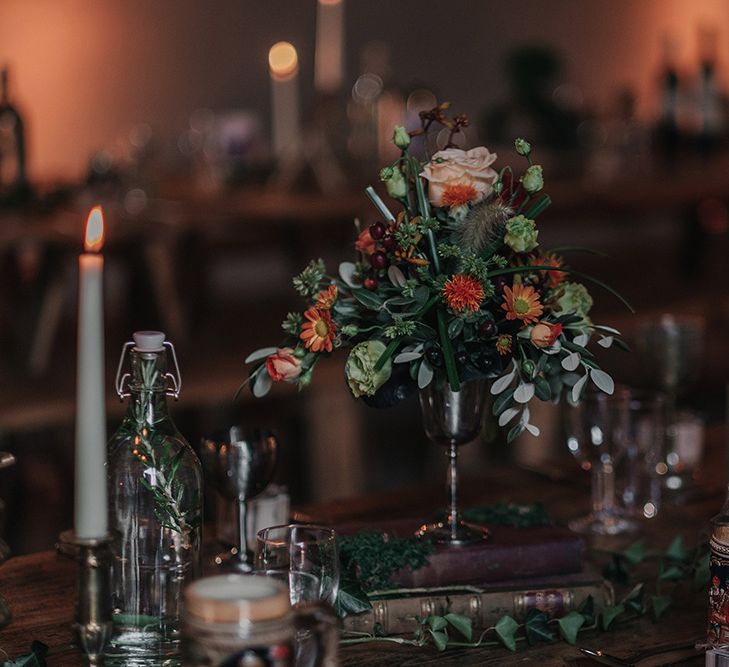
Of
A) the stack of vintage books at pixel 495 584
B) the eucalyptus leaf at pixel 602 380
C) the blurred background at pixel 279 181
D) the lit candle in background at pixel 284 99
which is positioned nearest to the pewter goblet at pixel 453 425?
the stack of vintage books at pixel 495 584

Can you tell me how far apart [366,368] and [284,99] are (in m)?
3.68

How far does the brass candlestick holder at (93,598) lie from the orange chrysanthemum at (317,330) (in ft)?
1.03

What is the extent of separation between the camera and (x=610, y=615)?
1.12 metres

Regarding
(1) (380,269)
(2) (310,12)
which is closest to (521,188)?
(1) (380,269)

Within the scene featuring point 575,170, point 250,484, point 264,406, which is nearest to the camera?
point 250,484

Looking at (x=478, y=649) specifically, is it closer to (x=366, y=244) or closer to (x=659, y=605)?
(x=659, y=605)

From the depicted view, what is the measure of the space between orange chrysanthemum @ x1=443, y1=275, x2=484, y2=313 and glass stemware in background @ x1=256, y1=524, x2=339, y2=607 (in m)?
0.22

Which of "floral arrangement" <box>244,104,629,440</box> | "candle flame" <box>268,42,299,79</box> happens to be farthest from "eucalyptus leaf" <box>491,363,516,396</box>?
"candle flame" <box>268,42,299,79</box>

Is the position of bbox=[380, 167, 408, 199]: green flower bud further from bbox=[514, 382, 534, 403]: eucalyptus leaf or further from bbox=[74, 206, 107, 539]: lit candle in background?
bbox=[74, 206, 107, 539]: lit candle in background

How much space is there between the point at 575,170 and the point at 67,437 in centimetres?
178

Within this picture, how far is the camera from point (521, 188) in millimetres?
1169

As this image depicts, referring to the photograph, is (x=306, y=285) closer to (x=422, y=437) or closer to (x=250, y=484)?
(x=250, y=484)

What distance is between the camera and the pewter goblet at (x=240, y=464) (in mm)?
1298

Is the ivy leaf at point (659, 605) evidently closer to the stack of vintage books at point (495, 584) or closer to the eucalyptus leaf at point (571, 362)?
the stack of vintage books at point (495, 584)
